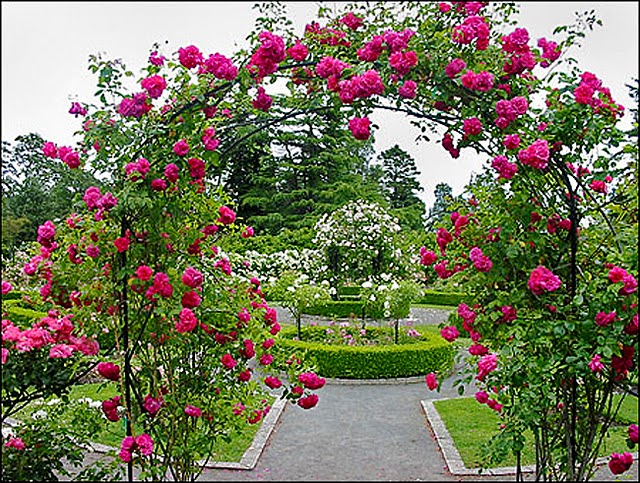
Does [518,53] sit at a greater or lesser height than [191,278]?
greater

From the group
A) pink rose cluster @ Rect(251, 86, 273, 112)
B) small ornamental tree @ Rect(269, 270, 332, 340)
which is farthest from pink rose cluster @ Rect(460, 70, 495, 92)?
small ornamental tree @ Rect(269, 270, 332, 340)

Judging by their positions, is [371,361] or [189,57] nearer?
[189,57]

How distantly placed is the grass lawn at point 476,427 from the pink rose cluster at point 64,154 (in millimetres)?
3133

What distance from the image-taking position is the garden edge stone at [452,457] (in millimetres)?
4312

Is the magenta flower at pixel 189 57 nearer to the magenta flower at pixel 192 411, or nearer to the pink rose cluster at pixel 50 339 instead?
the pink rose cluster at pixel 50 339

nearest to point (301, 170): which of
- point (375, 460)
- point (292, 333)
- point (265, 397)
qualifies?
point (292, 333)

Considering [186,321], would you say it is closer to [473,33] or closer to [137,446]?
[137,446]

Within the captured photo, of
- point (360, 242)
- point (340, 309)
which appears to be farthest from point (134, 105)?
point (340, 309)

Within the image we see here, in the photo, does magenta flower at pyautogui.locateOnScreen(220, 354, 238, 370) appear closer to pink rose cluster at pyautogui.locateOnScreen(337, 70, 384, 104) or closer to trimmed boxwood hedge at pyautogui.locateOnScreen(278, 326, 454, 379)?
pink rose cluster at pyautogui.locateOnScreen(337, 70, 384, 104)

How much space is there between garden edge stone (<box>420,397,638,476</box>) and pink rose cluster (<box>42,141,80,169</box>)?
2.78 m

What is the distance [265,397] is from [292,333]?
6100 mm

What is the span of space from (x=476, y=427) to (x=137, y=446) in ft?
11.8

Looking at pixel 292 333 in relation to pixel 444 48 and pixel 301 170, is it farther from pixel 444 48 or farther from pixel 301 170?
pixel 301 170

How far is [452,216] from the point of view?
2848mm
